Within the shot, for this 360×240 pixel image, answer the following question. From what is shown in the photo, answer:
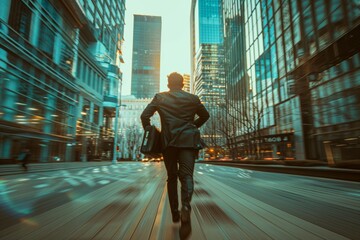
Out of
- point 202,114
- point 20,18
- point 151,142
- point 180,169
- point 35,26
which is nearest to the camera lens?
point 180,169

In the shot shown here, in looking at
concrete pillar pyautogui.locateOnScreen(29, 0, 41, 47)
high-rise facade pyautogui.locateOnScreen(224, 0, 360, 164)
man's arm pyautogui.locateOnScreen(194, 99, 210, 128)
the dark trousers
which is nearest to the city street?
the dark trousers

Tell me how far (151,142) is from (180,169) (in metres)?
0.45

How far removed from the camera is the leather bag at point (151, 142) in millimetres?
2564

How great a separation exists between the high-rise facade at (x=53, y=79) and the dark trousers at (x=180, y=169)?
58.5 ft

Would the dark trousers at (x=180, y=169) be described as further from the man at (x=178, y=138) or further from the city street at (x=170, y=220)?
the city street at (x=170, y=220)

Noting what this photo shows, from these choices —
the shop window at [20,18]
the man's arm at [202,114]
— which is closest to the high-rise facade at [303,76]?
the man's arm at [202,114]

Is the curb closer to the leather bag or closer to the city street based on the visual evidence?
the city street

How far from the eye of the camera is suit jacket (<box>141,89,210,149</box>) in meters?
2.48

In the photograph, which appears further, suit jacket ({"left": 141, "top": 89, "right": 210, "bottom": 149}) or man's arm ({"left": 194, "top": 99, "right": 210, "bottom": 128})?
man's arm ({"left": 194, "top": 99, "right": 210, "bottom": 128})

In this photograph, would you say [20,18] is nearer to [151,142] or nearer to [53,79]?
[53,79]

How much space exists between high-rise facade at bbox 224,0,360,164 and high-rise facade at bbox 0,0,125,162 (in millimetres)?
19741

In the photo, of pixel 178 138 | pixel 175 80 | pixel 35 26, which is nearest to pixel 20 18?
pixel 35 26

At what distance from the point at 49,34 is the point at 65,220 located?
25983 mm

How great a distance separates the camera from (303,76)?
20.1 meters
